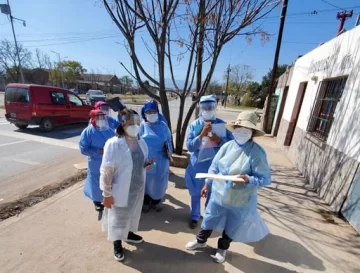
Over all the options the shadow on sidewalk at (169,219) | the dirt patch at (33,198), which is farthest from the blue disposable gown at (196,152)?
the dirt patch at (33,198)

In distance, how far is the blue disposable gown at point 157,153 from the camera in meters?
2.92

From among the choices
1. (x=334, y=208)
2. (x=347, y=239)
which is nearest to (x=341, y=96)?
(x=334, y=208)

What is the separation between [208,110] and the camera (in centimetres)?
260

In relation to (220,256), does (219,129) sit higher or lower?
higher

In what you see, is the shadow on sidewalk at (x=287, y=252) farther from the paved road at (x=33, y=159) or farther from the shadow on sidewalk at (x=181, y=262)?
the paved road at (x=33, y=159)

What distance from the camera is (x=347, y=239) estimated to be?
2.81 metres

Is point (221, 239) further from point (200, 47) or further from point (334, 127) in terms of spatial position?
point (200, 47)

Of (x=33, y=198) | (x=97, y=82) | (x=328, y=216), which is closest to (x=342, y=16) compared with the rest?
(x=328, y=216)

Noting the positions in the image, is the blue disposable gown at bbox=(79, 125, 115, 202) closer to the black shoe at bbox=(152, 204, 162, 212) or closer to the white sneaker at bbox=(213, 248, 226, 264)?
the black shoe at bbox=(152, 204, 162, 212)

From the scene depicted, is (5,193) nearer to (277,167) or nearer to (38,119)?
(38,119)

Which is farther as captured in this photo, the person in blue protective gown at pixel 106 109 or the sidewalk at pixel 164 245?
the person in blue protective gown at pixel 106 109

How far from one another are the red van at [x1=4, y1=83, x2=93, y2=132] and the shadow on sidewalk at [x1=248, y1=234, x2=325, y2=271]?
8.43m

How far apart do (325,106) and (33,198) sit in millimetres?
6563

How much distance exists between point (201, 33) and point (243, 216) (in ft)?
13.1
